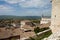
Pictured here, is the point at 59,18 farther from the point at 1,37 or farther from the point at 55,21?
the point at 1,37

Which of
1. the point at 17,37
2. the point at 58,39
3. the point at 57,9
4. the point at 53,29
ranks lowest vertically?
the point at 17,37

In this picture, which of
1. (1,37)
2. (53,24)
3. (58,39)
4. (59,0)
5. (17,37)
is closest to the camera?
(58,39)

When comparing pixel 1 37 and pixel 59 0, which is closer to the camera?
pixel 59 0

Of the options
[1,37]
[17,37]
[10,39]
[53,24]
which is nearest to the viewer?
[53,24]

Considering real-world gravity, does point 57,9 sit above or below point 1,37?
above

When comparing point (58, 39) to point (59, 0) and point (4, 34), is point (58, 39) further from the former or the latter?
point (4, 34)

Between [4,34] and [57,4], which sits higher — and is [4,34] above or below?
below

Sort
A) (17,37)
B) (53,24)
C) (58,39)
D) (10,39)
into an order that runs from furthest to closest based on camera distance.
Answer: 1. (17,37)
2. (10,39)
3. (53,24)
4. (58,39)

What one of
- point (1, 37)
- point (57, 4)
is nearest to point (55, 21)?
point (57, 4)

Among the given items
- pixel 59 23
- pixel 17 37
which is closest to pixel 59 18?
pixel 59 23
